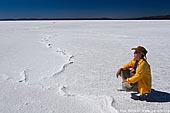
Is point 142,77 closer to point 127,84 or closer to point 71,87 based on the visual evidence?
point 127,84

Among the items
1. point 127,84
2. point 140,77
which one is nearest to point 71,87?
point 127,84

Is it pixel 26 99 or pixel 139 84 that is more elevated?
pixel 139 84

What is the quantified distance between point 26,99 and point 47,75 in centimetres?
132

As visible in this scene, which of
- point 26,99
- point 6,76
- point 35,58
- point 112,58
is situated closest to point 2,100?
point 26,99

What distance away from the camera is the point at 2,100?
10.8 ft

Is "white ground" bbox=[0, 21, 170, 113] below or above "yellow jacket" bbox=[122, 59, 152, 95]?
below

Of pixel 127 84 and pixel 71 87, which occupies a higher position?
pixel 127 84

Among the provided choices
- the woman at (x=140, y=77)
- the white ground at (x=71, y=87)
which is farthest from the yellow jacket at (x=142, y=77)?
the white ground at (x=71, y=87)

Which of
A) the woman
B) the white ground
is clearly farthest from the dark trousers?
the white ground

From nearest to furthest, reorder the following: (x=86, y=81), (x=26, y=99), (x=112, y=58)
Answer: (x=26, y=99) → (x=86, y=81) → (x=112, y=58)

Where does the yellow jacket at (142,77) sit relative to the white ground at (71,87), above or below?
above

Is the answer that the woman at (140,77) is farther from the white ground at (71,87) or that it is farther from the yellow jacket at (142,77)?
the white ground at (71,87)

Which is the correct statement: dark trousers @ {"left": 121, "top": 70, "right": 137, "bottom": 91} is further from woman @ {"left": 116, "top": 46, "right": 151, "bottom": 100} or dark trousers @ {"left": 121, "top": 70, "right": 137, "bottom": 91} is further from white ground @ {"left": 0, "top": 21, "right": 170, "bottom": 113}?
white ground @ {"left": 0, "top": 21, "right": 170, "bottom": 113}

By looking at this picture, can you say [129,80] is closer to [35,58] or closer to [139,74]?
[139,74]
